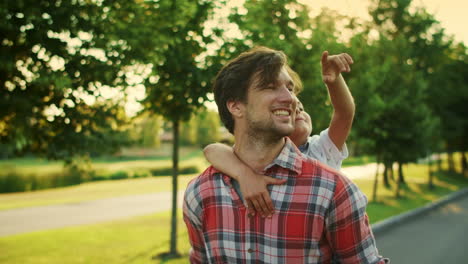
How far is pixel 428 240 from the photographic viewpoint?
30.0 ft

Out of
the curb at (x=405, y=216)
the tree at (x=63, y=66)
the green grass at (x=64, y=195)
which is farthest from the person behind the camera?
the green grass at (x=64, y=195)

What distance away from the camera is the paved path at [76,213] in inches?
430

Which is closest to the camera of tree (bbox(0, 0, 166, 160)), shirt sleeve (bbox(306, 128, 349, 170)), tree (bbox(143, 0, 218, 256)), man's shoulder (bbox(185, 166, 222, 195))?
man's shoulder (bbox(185, 166, 222, 195))

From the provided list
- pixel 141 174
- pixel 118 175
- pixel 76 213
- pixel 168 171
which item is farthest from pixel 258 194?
pixel 168 171

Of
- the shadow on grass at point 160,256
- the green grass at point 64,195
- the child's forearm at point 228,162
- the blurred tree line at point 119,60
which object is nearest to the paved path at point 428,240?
the blurred tree line at point 119,60

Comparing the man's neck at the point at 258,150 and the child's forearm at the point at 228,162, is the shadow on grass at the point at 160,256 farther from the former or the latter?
the man's neck at the point at 258,150

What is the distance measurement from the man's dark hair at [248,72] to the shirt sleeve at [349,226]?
484 mm

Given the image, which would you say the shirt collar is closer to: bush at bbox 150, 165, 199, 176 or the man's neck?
the man's neck

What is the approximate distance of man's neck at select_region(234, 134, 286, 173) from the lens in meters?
1.67

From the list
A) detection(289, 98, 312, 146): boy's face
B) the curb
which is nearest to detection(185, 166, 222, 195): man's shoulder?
detection(289, 98, 312, 146): boy's face

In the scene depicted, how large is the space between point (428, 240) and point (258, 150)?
8721mm

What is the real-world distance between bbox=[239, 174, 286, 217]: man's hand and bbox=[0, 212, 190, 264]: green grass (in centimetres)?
570

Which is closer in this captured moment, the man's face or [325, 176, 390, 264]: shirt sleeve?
[325, 176, 390, 264]: shirt sleeve

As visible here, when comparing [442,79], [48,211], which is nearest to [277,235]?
[48,211]
